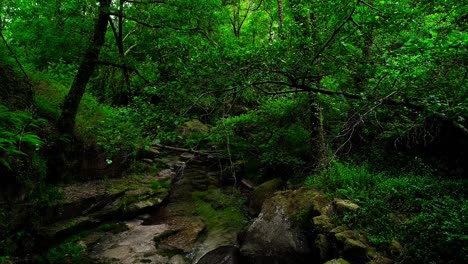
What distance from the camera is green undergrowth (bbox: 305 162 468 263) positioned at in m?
5.32

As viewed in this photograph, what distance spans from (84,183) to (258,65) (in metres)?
8.76

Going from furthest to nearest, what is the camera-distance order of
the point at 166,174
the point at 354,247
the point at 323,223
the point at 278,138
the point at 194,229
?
the point at 166,174
the point at 278,138
the point at 194,229
the point at 323,223
the point at 354,247

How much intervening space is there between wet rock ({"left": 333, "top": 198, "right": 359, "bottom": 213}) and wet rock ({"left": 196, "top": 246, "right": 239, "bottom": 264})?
9.41 feet

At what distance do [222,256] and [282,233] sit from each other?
1652mm

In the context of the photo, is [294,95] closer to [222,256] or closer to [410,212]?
[410,212]

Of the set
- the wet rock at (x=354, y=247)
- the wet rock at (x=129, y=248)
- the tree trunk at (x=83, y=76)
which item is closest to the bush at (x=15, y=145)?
the tree trunk at (x=83, y=76)

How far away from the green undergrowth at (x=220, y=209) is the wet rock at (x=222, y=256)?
200 centimetres

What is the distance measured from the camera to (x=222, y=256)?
25.0 ft

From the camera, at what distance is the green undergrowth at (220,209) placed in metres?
10.4

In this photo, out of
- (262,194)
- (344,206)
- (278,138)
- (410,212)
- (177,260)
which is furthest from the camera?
(278,138)

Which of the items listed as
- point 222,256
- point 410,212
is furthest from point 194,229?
point 410,212

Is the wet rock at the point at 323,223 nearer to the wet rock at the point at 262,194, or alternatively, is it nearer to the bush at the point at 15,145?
the wet rock at the point at 262,194

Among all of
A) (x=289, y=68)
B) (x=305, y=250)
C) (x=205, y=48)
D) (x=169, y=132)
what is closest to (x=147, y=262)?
(x=305, y=250)

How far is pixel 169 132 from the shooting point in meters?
5.05
